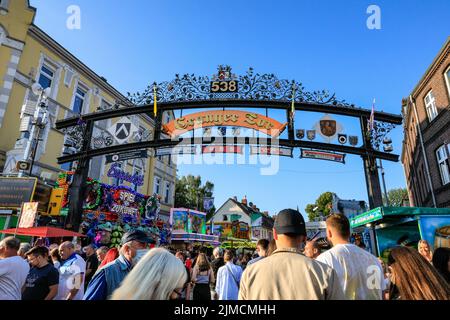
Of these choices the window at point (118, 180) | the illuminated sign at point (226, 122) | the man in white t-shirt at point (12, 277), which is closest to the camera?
the man in white t-shirt at point (12, 277)

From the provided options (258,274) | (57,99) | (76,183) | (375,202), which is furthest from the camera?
(57,99)

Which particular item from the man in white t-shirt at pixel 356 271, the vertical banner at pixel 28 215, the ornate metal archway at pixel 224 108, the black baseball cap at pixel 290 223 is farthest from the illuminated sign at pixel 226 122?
the black baseball cap at pixel 290 223

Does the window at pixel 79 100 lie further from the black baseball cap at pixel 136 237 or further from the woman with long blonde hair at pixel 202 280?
the black baseball cap at pixel 136 237

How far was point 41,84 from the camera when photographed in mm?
15844

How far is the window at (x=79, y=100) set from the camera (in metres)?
18.3

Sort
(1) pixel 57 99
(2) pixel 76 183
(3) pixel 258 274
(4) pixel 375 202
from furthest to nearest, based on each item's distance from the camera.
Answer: (1) pixel 57 99, (2) pixel 76 183, (4) pixel 375 202, (3) pixel 258 274

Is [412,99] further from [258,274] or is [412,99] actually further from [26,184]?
[26,184]

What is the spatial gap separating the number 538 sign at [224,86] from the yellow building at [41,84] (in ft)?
11.8

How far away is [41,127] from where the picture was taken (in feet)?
34.8

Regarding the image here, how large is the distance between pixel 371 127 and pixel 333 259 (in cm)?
936

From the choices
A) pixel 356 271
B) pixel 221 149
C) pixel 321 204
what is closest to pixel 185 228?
A: pixel 221 149
